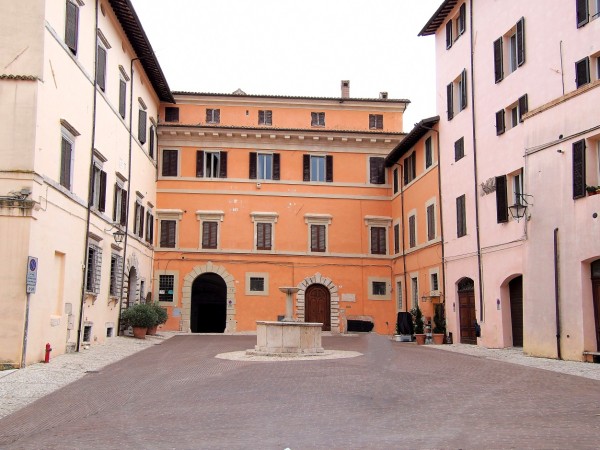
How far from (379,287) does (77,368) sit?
21215mm

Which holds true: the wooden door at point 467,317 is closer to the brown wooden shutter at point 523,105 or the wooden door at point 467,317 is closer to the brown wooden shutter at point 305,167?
the brown wooden shutter at point 523,105

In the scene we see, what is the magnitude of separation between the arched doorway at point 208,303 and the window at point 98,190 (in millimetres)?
12459

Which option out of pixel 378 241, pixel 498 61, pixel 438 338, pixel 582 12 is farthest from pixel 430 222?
pixel 582 12

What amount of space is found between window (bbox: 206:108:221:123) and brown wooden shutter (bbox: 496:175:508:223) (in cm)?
1841

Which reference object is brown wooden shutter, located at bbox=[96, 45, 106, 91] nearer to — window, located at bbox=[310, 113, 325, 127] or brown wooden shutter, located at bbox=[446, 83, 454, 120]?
brown wooden shutter, located at bbox=[446, 83, 454, 120]

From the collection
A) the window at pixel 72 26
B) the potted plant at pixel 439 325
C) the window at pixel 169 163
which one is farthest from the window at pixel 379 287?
the window at pixel 72 26

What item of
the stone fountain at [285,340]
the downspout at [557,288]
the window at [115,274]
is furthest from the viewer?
the window at [115,274]

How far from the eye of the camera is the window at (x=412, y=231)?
1187 inches

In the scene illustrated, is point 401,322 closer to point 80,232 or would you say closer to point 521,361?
point 521,361

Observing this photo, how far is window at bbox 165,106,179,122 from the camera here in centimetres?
3459

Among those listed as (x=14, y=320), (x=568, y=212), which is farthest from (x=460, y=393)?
(x=14, y=320)

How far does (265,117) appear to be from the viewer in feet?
118

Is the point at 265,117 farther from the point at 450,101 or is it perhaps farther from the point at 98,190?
the point at 98,190

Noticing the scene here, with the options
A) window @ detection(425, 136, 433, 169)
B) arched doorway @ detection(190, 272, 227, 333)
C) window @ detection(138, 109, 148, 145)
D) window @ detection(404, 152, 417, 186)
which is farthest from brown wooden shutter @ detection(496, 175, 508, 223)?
arched doorway @ detection(190, 272, 227, 333)
